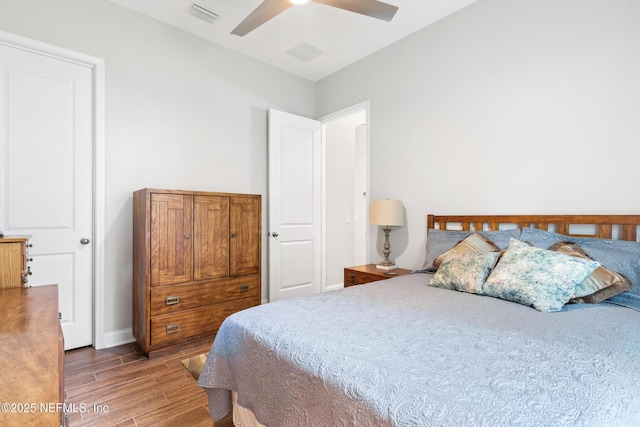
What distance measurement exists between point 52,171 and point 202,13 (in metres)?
1.74

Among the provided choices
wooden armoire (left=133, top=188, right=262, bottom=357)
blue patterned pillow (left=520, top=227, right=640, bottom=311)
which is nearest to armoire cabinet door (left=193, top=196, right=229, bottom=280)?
wooden armoire (left=133, top=188, right=262, bottom=357)

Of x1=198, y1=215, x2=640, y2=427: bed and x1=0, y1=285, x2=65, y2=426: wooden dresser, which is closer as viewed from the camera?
x1=0, y1=285, x2=65, y2=426: wooden dresser

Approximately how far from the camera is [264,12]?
6.96 ft

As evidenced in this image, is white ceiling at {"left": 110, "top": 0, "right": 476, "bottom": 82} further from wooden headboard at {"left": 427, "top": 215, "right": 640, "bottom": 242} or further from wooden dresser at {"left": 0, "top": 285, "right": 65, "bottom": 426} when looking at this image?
wooden dresser at {"left": 0, "top": 285, "right": 65, "bottom": 426}

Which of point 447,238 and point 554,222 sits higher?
point 554,222

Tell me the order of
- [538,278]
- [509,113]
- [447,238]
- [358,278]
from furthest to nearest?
1. [358,278]
2. [447,238]
3. [509,113]
4. [538,278]

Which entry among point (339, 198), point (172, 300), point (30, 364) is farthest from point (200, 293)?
point (339, 198)

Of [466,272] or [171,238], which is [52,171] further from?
[466,272]

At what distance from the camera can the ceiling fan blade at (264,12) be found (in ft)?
6.63

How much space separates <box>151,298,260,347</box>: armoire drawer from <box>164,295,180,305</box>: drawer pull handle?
0.10 meters

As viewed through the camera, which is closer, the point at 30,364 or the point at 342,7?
the point at 30,364

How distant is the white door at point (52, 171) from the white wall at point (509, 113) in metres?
2.62

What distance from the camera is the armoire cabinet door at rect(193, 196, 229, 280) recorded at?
2686 millimetres

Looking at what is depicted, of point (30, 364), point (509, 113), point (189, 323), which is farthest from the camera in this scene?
point (189, 323)
